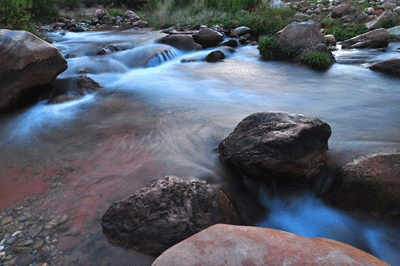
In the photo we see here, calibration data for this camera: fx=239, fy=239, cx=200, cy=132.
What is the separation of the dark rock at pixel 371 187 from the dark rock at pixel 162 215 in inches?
47.1

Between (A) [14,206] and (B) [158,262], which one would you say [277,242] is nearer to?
(B) [158,262]

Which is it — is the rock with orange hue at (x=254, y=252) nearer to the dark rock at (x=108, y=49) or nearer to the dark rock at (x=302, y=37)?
the dark rock at (x=302, y=37)

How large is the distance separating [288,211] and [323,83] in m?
4.44

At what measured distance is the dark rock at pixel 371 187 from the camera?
2.23 m

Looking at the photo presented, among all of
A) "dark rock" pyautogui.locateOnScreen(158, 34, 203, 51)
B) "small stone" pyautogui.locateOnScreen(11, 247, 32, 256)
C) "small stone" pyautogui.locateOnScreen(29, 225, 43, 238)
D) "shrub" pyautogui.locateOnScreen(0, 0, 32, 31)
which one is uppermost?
"shrub" pyautogui.locateOnScreen(0, 0, 32, 31)

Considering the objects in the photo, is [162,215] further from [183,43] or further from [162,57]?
[183,43]

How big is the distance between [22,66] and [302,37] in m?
7.19

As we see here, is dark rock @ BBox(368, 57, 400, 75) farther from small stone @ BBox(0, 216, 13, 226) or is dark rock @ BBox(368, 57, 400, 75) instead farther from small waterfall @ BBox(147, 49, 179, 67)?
small stone @ BBox(0, 216, 13, 226)

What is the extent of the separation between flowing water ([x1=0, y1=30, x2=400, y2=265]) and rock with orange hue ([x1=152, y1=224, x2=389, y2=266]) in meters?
0.60

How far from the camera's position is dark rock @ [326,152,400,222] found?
7.32 ft

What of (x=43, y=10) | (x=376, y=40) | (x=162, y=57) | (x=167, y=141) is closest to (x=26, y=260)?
(x=167, y=141)

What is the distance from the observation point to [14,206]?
7.13ft

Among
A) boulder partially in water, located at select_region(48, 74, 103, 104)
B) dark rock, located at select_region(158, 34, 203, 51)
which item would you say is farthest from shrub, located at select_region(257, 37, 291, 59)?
boulder partially in water, located at select_region(48, 74, 103, 104)

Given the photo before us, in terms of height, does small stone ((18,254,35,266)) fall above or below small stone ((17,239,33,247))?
below
